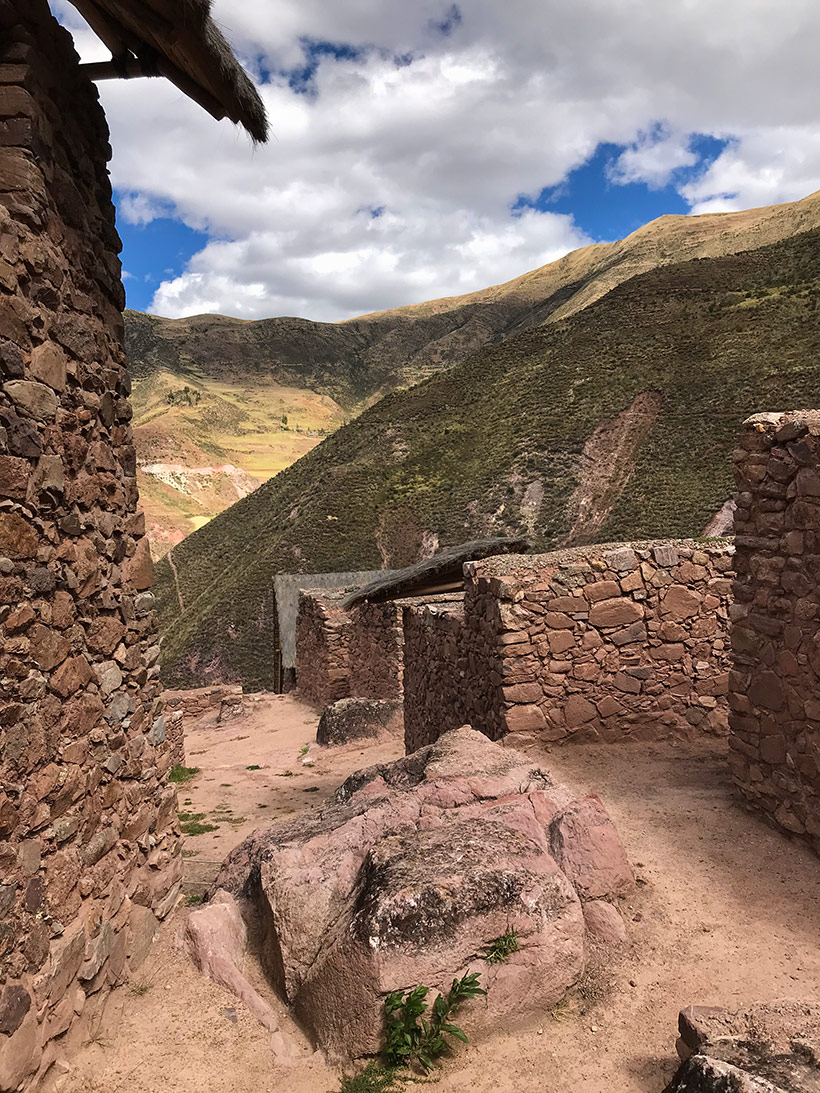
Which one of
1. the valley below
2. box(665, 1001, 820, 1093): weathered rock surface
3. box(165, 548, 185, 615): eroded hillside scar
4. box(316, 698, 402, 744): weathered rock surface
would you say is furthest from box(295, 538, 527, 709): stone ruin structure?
the valley below

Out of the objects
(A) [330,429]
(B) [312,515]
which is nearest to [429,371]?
(A) [330,429]

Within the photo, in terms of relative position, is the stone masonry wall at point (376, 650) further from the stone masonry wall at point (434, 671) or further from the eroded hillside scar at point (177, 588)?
the eroded hillside scar at point (177, 588)

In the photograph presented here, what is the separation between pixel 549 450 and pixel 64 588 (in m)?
41.1

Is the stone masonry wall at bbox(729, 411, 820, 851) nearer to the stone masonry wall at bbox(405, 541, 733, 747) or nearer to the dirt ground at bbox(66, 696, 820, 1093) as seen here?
the dirt ground at bbox(66, 696, 820, 1093)

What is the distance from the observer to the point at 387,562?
40.6 m

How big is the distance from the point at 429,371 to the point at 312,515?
9670 centimetres

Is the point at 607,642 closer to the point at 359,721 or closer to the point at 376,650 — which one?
the point at 359,721

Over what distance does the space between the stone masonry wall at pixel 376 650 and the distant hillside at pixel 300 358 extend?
49122 mm

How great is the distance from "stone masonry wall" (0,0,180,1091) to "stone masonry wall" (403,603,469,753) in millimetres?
4537

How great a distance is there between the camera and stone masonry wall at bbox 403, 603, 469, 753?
26.8ft

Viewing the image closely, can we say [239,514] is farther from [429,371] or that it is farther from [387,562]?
[429,371]

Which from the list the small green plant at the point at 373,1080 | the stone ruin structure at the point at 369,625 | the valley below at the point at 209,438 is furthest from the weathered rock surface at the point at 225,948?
the valley below at the point at 209,438

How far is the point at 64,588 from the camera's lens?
3.20 meters

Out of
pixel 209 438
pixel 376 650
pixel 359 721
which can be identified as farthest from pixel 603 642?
pixel 209 438
